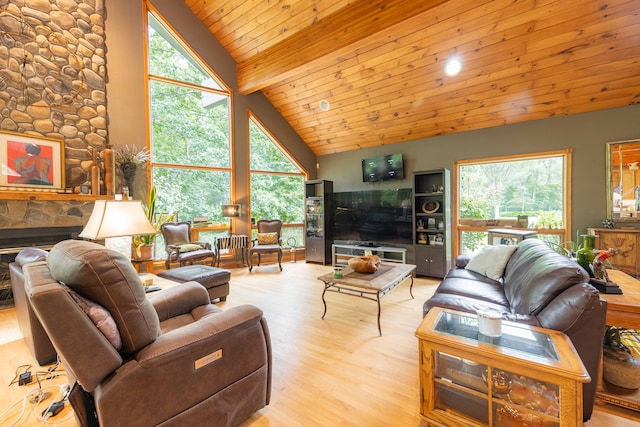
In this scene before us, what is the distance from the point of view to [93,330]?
1.06 meters

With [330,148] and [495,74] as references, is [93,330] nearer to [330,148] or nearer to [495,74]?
[495,74]

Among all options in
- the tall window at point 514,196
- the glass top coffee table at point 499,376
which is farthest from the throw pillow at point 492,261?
the tall window at point 514,196

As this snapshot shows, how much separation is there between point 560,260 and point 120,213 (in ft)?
10.4

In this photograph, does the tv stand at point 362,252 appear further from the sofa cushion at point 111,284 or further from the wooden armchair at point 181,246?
the sofa cushion at point 111,284

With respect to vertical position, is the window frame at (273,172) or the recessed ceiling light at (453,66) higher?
the recessed ceiling light at (453,66)

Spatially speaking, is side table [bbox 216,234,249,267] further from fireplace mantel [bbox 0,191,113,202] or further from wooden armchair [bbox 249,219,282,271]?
fireplace mantel [bbox 0,191,113,202]

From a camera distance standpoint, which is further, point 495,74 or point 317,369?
Answer: point 495,74

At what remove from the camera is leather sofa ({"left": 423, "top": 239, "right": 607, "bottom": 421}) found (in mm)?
1443

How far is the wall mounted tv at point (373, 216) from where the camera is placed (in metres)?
5.19

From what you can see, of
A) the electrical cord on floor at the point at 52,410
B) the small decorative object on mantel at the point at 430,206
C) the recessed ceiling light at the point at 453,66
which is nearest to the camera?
the electrical cord on floor at the point at 52,410

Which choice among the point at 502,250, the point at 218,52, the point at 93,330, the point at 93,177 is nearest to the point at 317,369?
the point at 93,330

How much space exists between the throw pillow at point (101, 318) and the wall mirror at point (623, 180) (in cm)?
563

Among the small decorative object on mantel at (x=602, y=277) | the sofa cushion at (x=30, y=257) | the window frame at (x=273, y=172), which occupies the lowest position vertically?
the small decorative object on mantel at (x=602, y=277)

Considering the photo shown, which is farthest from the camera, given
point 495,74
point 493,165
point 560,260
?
point 493,165
